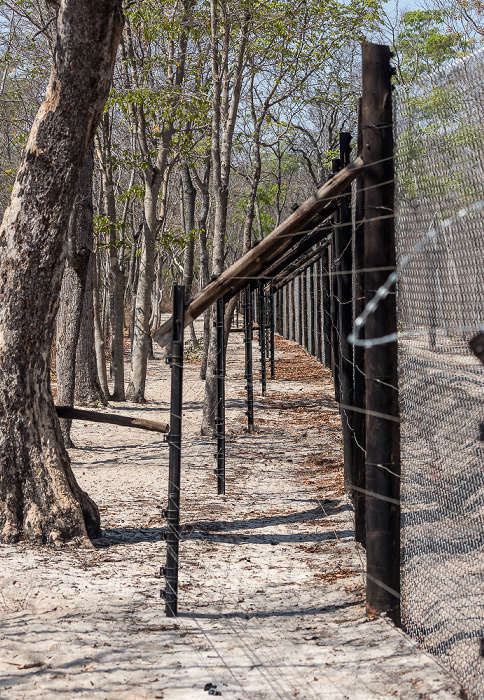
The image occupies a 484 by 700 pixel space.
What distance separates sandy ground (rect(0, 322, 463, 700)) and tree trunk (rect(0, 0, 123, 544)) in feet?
1.00

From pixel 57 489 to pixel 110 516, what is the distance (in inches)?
44.0

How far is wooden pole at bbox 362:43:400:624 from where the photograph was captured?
357 centimetres

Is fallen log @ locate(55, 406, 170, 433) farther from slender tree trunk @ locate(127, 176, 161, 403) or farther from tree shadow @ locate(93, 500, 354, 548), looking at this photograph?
slender tree trunk @ locate(127, 176, 161, 403)

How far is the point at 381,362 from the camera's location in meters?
3.58

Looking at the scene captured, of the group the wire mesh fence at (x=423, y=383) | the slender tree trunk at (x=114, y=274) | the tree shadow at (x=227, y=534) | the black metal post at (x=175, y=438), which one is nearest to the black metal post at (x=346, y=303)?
the tree shadow at (x=227, y=534)

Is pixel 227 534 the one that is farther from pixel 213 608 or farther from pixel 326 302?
pixel 326 302

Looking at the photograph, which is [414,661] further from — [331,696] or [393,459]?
[393,459]

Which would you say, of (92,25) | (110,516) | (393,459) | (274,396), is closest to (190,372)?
(274,396)

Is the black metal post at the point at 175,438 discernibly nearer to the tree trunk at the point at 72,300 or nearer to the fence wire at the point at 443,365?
the fence wire at the point at 443,365

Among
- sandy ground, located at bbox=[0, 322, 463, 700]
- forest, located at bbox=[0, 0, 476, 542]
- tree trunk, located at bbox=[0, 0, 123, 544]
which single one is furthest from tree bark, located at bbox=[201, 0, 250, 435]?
tree trunk, located at bbox=[0, 0, 123, 544]

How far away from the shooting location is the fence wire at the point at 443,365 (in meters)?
2.78

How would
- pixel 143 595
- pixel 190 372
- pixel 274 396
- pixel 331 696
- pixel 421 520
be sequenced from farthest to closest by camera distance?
pixel 190 372, pixel 274 396, pixel 143 595, pixel 421 520, pixel 331 696

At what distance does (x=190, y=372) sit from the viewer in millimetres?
20328

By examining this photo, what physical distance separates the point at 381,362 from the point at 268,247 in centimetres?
94
